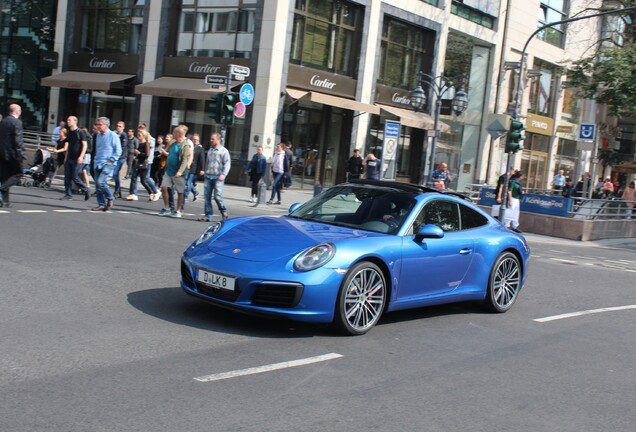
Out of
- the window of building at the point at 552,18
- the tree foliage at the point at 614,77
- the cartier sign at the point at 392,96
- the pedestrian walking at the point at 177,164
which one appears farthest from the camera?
the window of building at the point at 552,18

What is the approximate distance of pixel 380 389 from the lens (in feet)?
17.3

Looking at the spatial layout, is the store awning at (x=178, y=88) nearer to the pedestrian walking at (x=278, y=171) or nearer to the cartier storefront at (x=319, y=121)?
the cartier storefront at (x=319, y=121)

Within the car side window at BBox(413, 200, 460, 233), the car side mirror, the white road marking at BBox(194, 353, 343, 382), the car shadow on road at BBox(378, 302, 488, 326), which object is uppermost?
the car side window at BBox(413, 200, 460, 233)

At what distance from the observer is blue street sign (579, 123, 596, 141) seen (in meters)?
25.0

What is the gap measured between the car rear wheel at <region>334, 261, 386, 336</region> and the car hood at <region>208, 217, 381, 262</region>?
370 millimetres

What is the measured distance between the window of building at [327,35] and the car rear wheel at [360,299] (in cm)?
2408

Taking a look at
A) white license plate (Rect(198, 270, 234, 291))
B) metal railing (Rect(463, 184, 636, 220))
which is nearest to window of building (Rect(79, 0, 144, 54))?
metal railing (Rect(463, 184, 636, 220))

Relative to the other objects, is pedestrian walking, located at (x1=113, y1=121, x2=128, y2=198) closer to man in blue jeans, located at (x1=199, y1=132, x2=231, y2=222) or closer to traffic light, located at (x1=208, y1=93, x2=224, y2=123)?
traffic light, located at (x1=208, y1=93, x2=224, y2=123)

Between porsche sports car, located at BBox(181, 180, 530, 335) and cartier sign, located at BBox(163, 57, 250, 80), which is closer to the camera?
porsche sports car, located at BBox(181, 180, 530, 335)

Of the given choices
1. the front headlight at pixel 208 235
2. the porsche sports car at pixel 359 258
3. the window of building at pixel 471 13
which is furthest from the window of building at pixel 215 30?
the front headlight at pixel 208 235

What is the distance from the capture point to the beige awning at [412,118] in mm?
33344

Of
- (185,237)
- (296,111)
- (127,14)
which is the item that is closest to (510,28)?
(296,111)

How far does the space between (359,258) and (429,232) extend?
3.03 feet

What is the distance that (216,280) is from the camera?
6.53m
